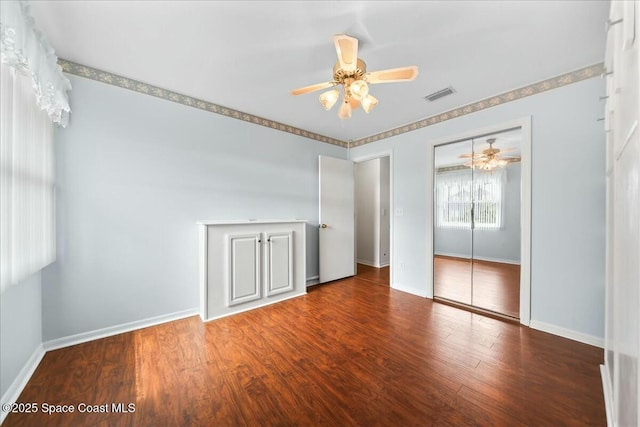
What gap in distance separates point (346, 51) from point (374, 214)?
12.0ft

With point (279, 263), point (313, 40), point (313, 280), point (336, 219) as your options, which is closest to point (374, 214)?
point (336, 219)

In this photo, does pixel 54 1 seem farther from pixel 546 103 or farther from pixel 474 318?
pixel 474 318

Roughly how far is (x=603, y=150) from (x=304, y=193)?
3.14m

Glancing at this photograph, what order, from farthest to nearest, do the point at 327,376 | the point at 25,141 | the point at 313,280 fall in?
the point at 313,280
the point at 327,376
the point at 25,141

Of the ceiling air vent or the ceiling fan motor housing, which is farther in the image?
the ceiling air vent

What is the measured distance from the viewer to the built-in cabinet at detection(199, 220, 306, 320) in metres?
2.45

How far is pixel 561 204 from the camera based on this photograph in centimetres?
212

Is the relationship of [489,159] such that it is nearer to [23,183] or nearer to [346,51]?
[346,51]

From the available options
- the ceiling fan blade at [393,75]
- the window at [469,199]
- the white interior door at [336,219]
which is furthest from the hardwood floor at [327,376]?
the ceiling fan blade at [393,75]

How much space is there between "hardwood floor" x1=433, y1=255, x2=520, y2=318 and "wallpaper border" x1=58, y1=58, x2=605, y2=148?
1827mm

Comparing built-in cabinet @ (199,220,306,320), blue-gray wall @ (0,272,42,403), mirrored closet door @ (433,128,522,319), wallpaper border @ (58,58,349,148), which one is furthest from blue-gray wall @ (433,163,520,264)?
blue-gray wall @ (0,272,42,403)

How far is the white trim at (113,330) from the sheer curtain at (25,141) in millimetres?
740

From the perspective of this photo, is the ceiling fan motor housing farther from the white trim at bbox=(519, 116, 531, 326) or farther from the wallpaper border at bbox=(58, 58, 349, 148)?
Result: the white trim at bbox=(519, 116, 531, 326)

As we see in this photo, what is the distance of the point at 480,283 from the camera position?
9.17 feet
